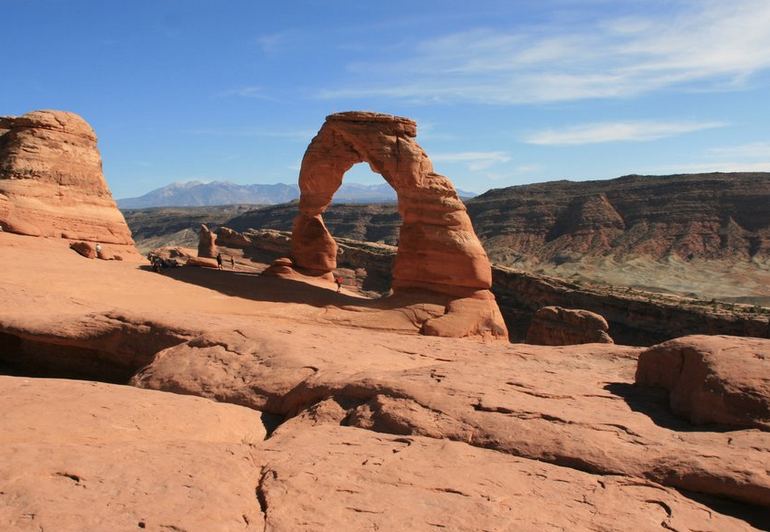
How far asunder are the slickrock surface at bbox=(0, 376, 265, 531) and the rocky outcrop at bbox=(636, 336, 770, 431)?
4.04m

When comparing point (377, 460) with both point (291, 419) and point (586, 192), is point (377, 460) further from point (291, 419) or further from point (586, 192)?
point (586, 192)

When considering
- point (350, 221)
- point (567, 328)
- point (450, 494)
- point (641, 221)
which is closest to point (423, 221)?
point (567, 328)

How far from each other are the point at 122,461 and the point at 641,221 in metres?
76.8

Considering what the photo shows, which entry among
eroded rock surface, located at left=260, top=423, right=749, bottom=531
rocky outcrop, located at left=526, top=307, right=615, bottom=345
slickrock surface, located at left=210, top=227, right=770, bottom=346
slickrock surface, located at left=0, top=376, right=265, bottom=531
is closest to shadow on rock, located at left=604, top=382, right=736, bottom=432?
eroded rock surface, located at left=260, top=423, right=749, bottom=531

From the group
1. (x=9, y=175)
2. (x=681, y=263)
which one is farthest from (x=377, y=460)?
(x=681, y=263)

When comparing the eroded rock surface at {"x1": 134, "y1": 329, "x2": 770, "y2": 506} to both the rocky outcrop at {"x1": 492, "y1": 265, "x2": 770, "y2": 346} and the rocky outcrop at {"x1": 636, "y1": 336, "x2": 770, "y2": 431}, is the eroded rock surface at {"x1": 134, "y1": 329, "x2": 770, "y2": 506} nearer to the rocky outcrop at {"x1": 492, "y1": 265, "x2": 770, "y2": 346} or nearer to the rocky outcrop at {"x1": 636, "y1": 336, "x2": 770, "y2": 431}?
the rocky outcrop at {"x1": 636, "y1": 336, "x2": 770, "y2": 431}

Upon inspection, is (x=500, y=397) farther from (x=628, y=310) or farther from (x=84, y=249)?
(x=628, y=310)

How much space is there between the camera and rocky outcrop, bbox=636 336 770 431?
5.31m

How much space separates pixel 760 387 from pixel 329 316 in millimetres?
12447

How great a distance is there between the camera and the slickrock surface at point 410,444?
169 inches

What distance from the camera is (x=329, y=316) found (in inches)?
661

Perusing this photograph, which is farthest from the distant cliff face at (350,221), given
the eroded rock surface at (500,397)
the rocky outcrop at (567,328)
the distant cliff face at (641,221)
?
the eroded rock surface at (500,397)

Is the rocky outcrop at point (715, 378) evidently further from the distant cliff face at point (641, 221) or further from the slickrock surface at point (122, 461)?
the distant cliff face at point (641, 221)

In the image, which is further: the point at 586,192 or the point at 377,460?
the point at 586,192
